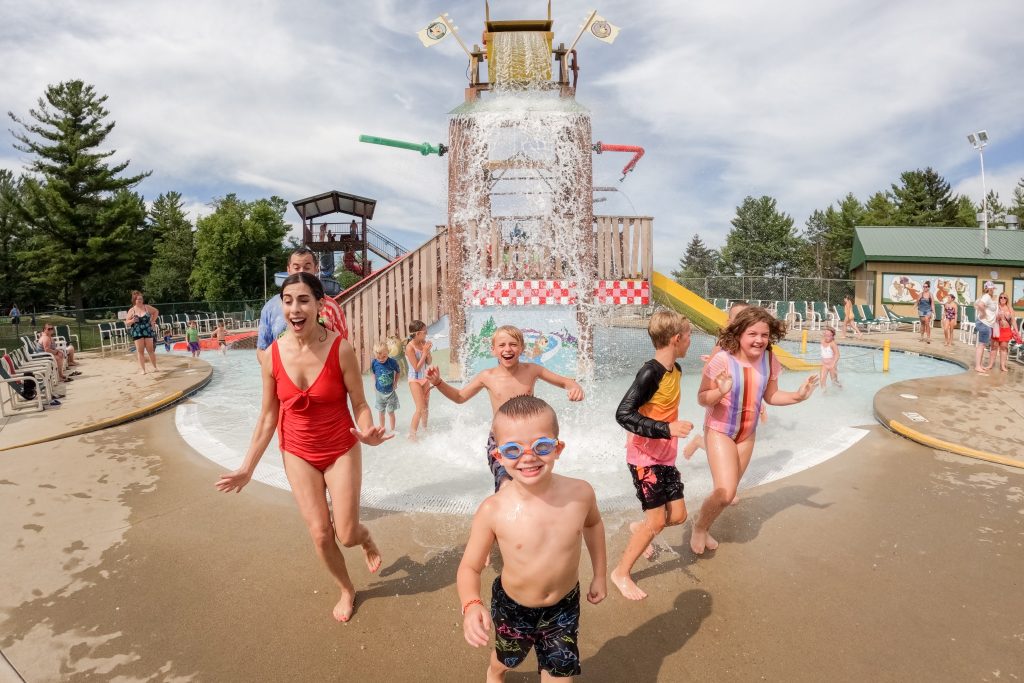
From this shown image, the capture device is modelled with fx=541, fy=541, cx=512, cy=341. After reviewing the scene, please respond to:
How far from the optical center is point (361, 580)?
332 centimetres

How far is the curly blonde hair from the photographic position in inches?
134

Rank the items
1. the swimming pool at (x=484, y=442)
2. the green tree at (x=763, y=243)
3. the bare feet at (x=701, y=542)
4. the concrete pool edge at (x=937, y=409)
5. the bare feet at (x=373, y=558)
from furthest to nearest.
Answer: the green tree at (x=763, y=243), the concrete pool edge at (x=937, y=409), the swimming pool at (x=484, y=442), the bare feet at (x=701, y=542), the bare feet at (x=373, y=558)

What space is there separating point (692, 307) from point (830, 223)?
225 feet

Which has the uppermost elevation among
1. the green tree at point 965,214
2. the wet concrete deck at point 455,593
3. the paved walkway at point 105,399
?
the green tree at point 965,214

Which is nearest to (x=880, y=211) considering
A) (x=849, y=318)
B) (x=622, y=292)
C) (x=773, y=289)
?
(x=773, y=289)

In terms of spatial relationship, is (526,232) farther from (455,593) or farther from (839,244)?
(839,244)

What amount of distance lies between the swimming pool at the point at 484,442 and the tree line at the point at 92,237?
1406 inches

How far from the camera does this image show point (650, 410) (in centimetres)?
329

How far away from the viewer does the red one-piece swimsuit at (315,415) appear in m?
2.90

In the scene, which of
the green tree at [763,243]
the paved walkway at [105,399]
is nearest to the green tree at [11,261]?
the paved walkway at [105,399]

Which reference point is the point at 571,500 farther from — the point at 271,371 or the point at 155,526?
the point at 155,526

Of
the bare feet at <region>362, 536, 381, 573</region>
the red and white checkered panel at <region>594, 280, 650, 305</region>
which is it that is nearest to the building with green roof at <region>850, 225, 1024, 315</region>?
the red and white checkered panel at <region>594, 280, 650, 305</region>

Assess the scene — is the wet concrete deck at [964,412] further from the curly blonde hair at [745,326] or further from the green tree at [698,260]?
the green tree at [698,260]

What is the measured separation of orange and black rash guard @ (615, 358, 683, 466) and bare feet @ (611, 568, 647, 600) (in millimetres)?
653
